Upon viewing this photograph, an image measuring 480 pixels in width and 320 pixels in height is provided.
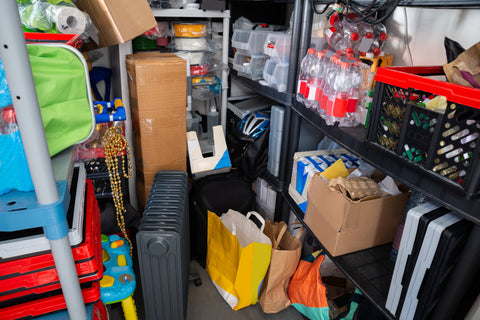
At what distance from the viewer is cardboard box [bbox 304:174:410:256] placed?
1.16 m

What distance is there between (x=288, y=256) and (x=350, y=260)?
38 cm

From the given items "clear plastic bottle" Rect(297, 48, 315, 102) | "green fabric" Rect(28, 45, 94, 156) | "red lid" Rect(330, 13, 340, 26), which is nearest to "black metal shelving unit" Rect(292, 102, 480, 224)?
"clear plastic bottle" Rect(297, 48, 315, 102)

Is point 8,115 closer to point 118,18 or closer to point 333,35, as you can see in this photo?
point 118,18

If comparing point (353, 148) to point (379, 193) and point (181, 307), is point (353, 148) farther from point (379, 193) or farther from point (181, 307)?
point (181, 307)

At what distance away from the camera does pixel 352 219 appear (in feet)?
3.84

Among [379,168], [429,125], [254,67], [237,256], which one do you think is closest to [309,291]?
[237,256]

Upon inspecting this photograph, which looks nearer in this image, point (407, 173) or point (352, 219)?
point (407, 173)

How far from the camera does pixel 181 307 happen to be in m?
1.39

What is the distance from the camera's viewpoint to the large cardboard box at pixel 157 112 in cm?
163

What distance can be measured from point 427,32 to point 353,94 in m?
0.49

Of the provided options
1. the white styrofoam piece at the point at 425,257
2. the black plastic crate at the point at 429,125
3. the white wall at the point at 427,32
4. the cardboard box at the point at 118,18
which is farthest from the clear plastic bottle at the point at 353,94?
the cardboard box at the point at 118,18

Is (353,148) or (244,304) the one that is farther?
(244,304)

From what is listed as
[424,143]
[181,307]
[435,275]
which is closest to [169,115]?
[181,307]

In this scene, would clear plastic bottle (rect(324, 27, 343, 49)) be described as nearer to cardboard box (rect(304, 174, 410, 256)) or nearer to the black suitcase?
cardboard box (rect(304, 174, 410, 256))
